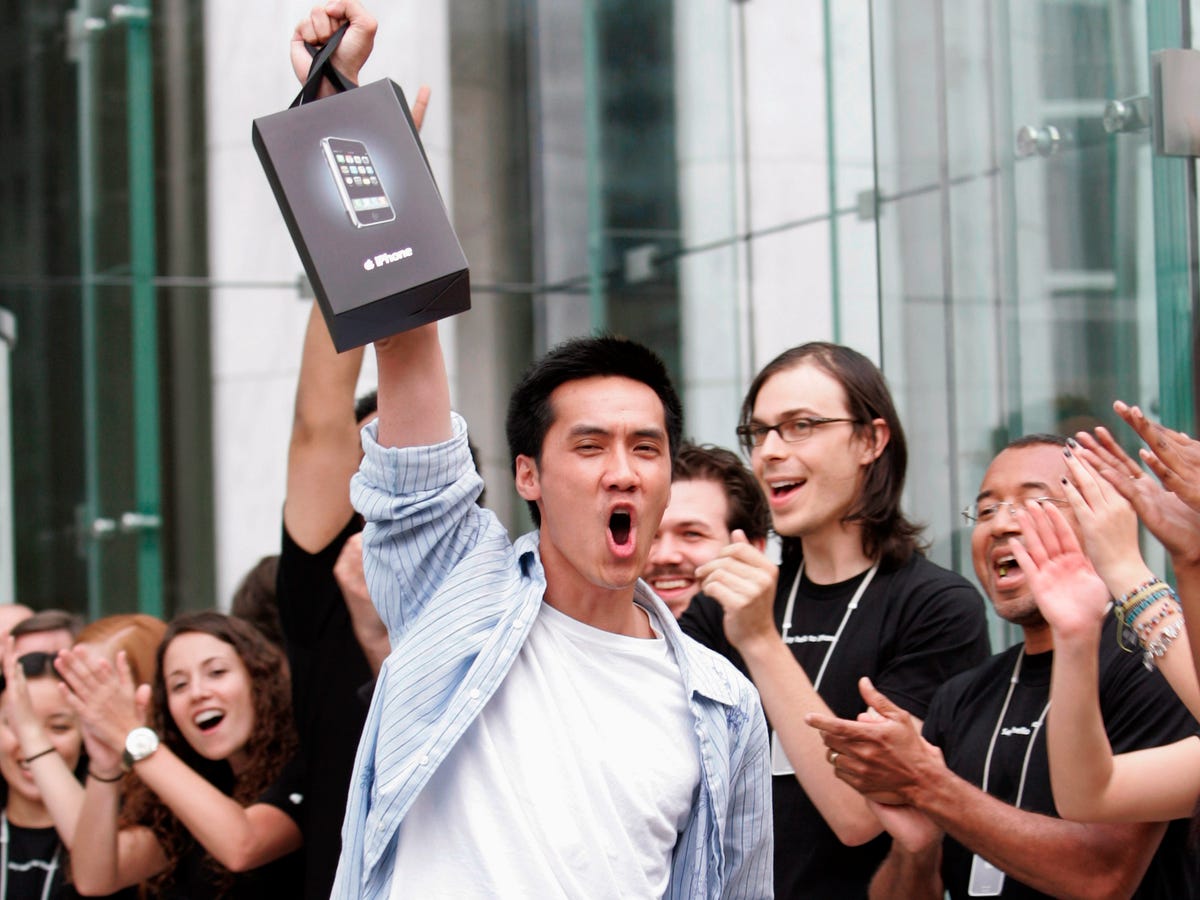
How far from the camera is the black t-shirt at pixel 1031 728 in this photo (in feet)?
9.37

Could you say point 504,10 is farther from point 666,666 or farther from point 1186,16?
point 666,666

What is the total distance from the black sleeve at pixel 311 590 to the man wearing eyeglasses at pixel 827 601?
29.2 inches

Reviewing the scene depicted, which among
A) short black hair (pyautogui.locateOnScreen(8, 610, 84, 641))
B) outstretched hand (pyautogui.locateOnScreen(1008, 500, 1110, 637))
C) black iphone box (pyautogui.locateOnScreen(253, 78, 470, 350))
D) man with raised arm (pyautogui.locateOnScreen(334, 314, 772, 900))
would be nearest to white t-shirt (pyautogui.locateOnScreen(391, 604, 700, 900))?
man with raised arm (pyautogui.locateOnScreen(334, 314, 772, 900))

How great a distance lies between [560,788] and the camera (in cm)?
233

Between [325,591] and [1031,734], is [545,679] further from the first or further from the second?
[325,591]

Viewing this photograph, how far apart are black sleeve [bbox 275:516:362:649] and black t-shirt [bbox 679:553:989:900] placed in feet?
3.04

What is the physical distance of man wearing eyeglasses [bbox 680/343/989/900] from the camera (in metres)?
3.07

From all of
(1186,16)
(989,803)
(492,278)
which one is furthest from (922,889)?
(492,278)

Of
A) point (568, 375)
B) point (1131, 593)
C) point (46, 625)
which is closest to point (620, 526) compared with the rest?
point (568, 375)

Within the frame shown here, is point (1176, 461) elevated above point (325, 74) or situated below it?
below

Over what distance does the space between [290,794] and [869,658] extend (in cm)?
142

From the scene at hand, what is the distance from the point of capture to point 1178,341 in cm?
383

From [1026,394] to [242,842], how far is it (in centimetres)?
216

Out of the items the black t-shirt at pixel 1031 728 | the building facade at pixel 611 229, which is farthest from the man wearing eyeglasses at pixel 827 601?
the building facade at pixel 611 229
